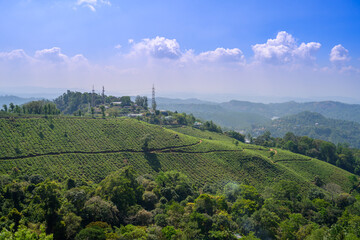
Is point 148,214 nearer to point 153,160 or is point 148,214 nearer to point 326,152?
point 153,160

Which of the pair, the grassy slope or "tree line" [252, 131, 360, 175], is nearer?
the grassy slope

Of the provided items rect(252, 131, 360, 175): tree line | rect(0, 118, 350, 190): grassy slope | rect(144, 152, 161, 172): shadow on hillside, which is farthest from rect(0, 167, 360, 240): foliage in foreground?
rect(252, 131, 360, 175): tree line

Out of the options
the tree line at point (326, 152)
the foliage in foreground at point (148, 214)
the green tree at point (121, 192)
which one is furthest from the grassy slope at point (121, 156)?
the tree line at point (326, 152)

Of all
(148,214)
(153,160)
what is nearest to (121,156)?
(153,160)

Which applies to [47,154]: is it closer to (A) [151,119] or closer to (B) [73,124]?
(B) [73,124]

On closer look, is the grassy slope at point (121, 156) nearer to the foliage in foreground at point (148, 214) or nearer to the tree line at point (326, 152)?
the foliage in foreground at point (148, 214)

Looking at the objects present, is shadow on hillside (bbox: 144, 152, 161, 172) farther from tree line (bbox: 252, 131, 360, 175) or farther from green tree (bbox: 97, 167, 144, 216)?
tree line (bbox: 252, 131, 360, 175)

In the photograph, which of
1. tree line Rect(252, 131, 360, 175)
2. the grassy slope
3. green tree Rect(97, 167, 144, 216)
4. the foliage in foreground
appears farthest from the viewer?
tree line Rect(252, 131, 360, 175)

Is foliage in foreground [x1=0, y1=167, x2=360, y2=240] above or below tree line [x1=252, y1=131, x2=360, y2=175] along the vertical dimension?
above

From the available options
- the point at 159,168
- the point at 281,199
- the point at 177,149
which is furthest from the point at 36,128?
the point at 281,199
